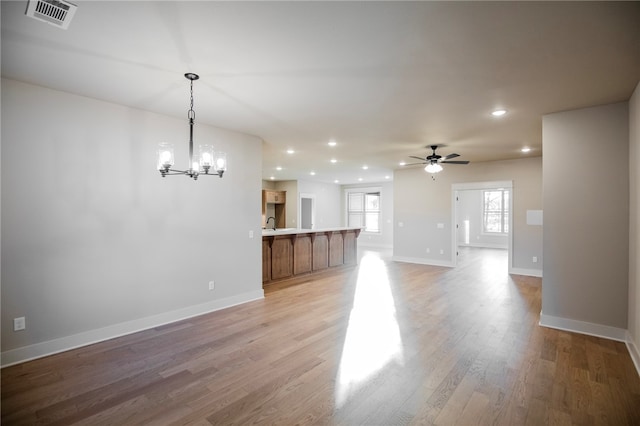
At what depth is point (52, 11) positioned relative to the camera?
1966 mm

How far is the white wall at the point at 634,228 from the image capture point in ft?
9.93

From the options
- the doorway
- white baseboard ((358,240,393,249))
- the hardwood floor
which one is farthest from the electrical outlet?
white baseboard ((358,240,393,249))

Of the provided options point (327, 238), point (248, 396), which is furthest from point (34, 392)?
point (327, 238)

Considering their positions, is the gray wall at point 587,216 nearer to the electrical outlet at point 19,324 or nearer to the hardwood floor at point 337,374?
the hardwood floor at point 337,374

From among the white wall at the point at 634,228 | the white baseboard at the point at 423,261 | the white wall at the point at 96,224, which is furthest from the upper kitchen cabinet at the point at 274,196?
the white wall at the point at 634,228

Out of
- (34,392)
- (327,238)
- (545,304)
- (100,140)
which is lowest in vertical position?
(34,392)

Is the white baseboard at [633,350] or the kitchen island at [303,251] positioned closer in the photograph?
the white baseboard at [633,350]

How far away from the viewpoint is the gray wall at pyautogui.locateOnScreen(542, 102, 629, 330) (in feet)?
11.6

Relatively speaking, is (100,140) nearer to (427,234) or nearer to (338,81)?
(338,81)

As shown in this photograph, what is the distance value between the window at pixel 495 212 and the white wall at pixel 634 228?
965 centimetres

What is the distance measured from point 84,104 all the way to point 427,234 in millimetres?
7656

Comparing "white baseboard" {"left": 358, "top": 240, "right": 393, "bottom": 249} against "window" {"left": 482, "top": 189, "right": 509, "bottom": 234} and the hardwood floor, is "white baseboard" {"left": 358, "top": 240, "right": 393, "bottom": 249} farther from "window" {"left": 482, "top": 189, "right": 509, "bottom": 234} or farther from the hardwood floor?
the hardwood floor

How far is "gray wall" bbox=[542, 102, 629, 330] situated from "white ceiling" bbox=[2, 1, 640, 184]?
0.30 metres

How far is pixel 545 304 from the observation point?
398 centimetres
